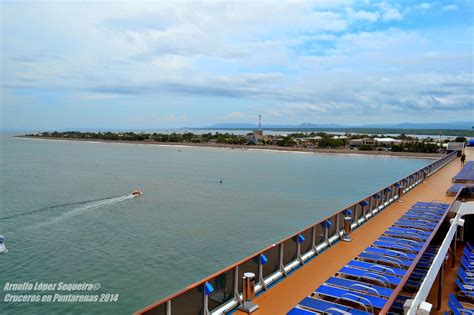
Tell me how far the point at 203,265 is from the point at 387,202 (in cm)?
819

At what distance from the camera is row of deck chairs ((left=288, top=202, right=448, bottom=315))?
5852 mm

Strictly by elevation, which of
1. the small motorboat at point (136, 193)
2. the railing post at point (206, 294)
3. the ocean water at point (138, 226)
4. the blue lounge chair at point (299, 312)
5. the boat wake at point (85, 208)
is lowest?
the ocean water at point (138, 226)

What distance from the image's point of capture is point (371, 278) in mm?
6777

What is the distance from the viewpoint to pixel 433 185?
19672 mm

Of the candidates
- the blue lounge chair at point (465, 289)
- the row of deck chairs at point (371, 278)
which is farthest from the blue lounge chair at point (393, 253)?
the blue lounge chair at point (465, 289)

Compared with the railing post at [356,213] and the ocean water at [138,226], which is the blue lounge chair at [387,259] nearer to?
the railing post at [356,213]

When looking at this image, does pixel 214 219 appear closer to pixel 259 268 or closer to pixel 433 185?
pixel 433 185

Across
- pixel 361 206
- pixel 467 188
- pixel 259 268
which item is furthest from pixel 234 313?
pixel 467 188

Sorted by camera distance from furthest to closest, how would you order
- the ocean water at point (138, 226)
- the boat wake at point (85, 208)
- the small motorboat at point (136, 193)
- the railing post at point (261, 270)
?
the small motorboat at point (136, 193)
the boat wake at point (85, 208)
the ocean water at point (138, 226)
the railing post at point (261, 270)

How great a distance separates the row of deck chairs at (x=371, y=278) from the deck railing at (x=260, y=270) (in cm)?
103

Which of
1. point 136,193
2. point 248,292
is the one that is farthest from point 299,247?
point 136,193

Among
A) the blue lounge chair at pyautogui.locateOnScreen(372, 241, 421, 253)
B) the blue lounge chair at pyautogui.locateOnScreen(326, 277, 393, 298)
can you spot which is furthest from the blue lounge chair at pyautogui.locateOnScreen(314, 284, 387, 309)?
the blue lounge chair at pyautogui.locateOnScreen(372, 241, 421, 253)

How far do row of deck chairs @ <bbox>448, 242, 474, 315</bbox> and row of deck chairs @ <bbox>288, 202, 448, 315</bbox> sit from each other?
0.98 meters

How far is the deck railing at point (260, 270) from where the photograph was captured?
515 cm
